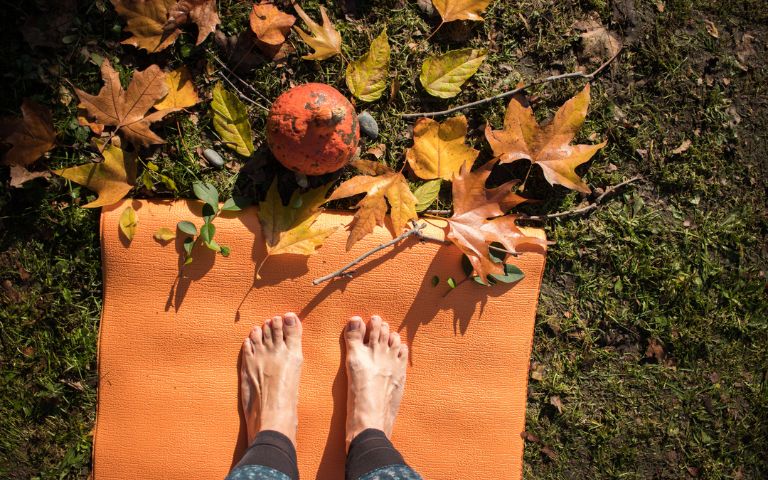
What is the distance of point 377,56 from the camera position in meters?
1.95

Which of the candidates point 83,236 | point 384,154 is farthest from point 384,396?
point 83,236

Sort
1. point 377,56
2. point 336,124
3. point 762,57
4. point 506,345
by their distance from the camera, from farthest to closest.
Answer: point 762,57 → point 506,345 → point 377,56 → point 336,124

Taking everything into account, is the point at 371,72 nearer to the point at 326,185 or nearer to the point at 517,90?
the point at 326,185

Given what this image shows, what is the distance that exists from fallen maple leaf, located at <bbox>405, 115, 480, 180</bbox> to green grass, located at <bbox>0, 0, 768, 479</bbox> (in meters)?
0.12

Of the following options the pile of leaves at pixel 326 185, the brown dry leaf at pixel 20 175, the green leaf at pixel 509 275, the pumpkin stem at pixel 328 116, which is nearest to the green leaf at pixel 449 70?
the pile of leaves at pixel 326 185

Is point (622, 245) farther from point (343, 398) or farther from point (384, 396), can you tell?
point (343, 398)

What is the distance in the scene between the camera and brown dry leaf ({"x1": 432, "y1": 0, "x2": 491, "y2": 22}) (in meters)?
1.99

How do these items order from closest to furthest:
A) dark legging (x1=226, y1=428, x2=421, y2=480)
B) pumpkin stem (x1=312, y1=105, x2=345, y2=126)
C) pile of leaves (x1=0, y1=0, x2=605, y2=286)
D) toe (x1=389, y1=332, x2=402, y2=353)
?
pumpkin stem (x1=312, y1=105, x2=345, y2=126) → dark legging (x1=226, y1=428, x2=421, y2=480) → pile of leaves (x1=0, y1=0, x2=605, y2=286) → toe (x1=389, y1=332, x2=402, y2=353)

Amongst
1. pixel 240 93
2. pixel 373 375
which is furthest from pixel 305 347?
pixel 240 93

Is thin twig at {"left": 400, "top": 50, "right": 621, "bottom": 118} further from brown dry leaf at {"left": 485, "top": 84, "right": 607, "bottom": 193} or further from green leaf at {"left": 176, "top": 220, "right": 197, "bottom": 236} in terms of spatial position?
green leaf at {"left": 176, "top": 220, "right": 197, "bottom": 236}

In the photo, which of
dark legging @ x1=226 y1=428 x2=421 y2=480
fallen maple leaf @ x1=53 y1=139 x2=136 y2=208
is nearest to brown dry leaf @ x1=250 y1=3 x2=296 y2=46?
fallen maple leaf @ x1=53 y1=139 x2=136 y2=208

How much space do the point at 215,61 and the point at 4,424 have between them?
1.73 meters

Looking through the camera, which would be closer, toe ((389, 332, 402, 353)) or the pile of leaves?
the pile of leaves

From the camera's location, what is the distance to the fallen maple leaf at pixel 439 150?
1.94 metres
